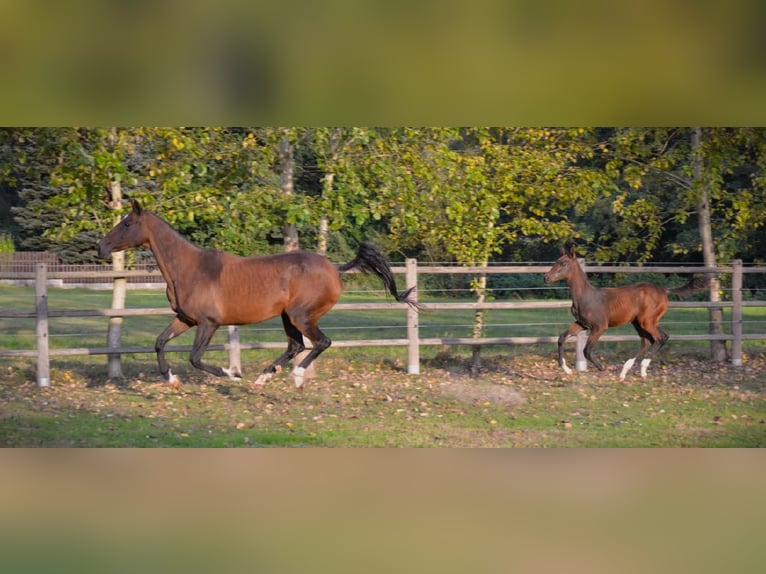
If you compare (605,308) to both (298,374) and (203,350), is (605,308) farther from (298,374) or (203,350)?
(203,350)

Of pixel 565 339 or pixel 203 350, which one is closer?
pixel 203 350

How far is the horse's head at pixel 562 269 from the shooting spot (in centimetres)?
1156

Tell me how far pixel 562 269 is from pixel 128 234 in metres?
5.94

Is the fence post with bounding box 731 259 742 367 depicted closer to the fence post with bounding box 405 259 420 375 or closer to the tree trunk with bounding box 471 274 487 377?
the tree trunk with bounding box 471 274 487 377

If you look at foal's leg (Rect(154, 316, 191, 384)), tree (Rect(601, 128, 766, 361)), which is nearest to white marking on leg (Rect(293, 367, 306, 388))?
foal's leg (Rect(154, 316, 191, 384))

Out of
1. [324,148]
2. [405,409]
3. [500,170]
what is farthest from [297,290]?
[500,170]

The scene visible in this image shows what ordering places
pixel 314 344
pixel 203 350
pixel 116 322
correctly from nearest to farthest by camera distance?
pixel 203 350, pixel 314 344, pixel 116 322

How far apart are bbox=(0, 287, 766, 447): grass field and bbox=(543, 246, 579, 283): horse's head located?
4.70 ft

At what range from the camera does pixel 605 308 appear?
11.8 metres

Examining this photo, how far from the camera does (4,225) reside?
109 ft

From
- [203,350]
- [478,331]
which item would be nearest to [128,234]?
[203,350]

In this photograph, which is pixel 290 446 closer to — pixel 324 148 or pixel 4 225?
pixel 324 148

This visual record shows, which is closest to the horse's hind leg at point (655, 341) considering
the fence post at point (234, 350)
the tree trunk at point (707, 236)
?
the tree trunk at point (707, 236)

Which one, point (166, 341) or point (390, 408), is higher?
point (166, 341)
